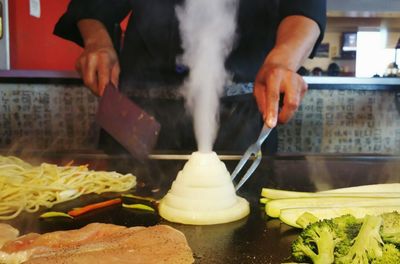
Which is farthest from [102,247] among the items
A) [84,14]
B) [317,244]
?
[84,14]

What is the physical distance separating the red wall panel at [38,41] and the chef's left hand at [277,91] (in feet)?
22.3

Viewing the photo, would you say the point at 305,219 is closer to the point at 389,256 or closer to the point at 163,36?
the point at 389,256

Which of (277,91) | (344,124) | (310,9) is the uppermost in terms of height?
(310,9)

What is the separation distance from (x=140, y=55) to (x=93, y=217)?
1.70m

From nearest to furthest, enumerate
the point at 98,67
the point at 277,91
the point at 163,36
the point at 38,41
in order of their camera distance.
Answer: the point at 277,91, the point at 98,67, the point at 163,36, the point at 38,41

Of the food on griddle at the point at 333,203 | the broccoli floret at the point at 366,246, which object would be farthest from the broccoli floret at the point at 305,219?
the broccoli floret at the point at 366,246

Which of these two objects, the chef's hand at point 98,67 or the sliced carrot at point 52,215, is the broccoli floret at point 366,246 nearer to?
the sliced carrot at point 52,215

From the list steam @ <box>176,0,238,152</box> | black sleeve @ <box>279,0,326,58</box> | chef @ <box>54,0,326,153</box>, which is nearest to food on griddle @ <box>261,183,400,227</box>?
steam @ <box>176,0,238,152</box>

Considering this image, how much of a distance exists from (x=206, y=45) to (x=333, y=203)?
1.46 m

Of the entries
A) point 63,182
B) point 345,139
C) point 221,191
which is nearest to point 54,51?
point 345,139

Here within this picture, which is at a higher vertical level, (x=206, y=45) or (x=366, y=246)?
(x=206, y=45)

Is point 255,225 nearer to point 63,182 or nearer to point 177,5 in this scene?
point 63,182

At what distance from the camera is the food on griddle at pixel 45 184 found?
6.67 ft

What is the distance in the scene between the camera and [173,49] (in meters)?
3.16
